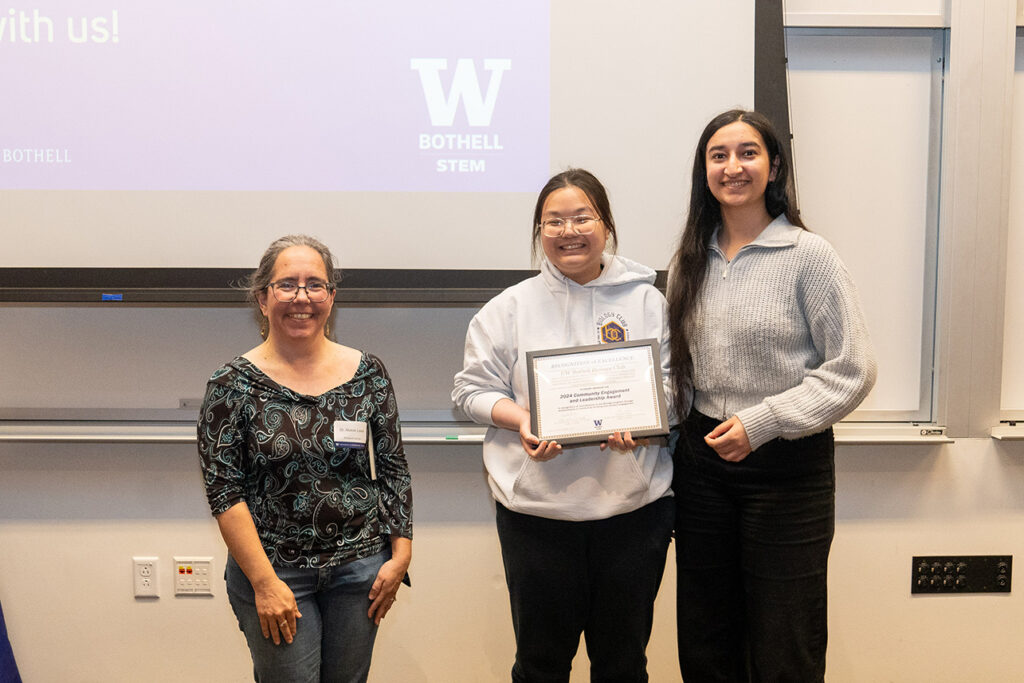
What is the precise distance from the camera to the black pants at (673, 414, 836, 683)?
164 cm

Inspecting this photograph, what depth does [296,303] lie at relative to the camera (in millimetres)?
1591

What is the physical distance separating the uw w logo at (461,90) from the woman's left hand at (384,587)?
56.5 inches

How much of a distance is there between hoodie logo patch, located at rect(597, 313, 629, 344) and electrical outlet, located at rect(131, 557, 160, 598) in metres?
1.85

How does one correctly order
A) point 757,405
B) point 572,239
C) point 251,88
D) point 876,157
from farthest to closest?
1. point 876,157
2. point 251,88
3. point 572,239
4. point 757,405

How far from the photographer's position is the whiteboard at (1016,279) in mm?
2633

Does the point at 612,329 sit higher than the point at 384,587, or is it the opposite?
the point at 612,329

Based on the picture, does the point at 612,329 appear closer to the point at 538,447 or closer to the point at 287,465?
the point at 538,447

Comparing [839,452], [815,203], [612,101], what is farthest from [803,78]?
[839,452]

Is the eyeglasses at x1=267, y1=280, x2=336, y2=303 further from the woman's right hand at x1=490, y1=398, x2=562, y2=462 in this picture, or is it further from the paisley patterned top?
the woman's right hand at x1=490, y1=398, x2=562, y2=462

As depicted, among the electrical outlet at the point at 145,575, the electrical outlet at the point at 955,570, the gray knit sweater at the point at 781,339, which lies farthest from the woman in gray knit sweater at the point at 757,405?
the electrical outlet at the point at 145,575

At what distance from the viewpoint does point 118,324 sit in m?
2.63

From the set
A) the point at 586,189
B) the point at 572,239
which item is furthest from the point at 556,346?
the point at 586,189

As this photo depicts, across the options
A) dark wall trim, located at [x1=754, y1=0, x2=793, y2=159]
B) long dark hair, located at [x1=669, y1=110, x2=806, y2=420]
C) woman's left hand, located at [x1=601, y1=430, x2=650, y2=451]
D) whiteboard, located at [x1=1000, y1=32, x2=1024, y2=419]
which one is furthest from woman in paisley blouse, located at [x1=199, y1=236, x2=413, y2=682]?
whiteboard, located at [x1=1000, y1=32, x2=1024, y2=419]

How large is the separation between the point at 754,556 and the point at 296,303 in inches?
44.1
